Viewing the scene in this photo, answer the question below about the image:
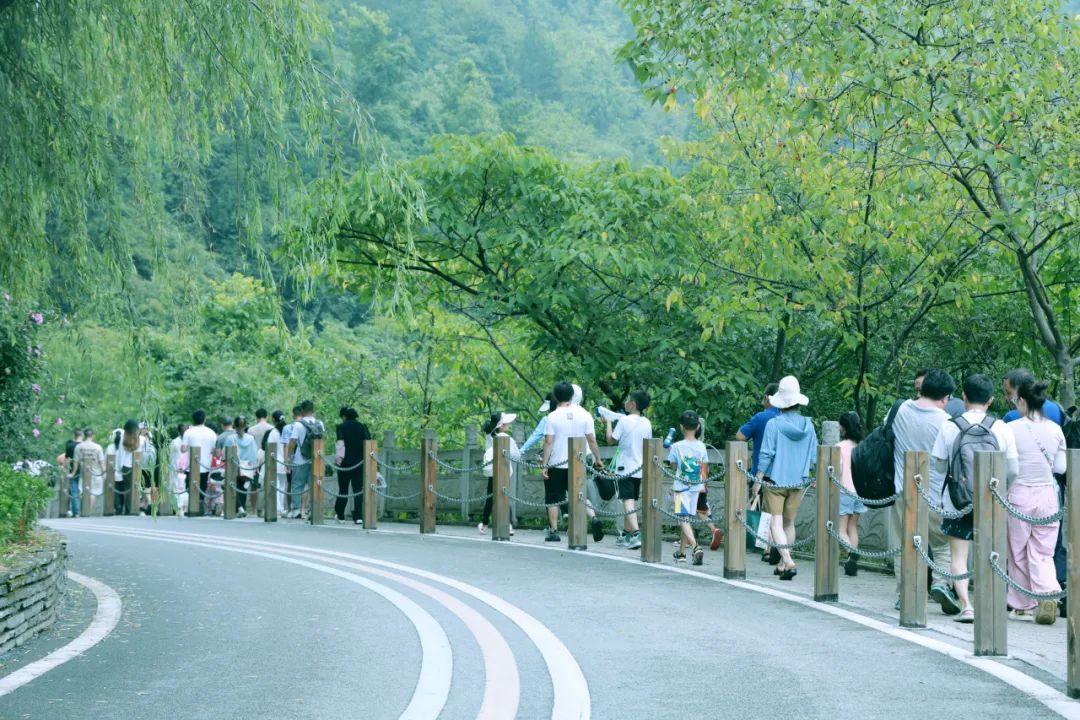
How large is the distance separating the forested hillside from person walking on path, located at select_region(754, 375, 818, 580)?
3.28 m

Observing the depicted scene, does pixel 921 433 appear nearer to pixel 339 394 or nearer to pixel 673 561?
pixel 673 561

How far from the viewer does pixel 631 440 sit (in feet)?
54.6

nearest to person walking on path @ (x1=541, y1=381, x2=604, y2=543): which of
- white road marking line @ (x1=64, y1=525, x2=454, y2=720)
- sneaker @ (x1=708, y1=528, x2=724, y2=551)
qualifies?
sneaker @ (x1=708, y1=528, x2=724, y2=551)

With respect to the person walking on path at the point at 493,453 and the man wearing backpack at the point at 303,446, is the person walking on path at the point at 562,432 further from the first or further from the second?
the man wearing backpack at the point at 303,446

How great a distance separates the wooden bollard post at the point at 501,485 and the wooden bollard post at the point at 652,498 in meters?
3.30

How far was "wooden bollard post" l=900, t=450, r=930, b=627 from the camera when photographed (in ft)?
33.3

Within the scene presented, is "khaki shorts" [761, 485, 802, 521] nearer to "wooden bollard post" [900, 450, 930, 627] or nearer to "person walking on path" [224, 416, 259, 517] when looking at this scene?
"wooden bollard post" [900, 450, 930, 627]

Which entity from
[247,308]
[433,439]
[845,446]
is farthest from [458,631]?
[247,308]

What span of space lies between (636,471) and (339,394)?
17665 millimetres

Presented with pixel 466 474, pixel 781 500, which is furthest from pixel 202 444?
pixel 781 500

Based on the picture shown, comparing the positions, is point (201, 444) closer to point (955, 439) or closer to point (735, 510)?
point (735, 510)

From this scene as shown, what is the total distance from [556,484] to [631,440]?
1288 mm

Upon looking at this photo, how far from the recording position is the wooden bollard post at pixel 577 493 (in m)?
16.3

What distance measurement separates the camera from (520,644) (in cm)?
918
